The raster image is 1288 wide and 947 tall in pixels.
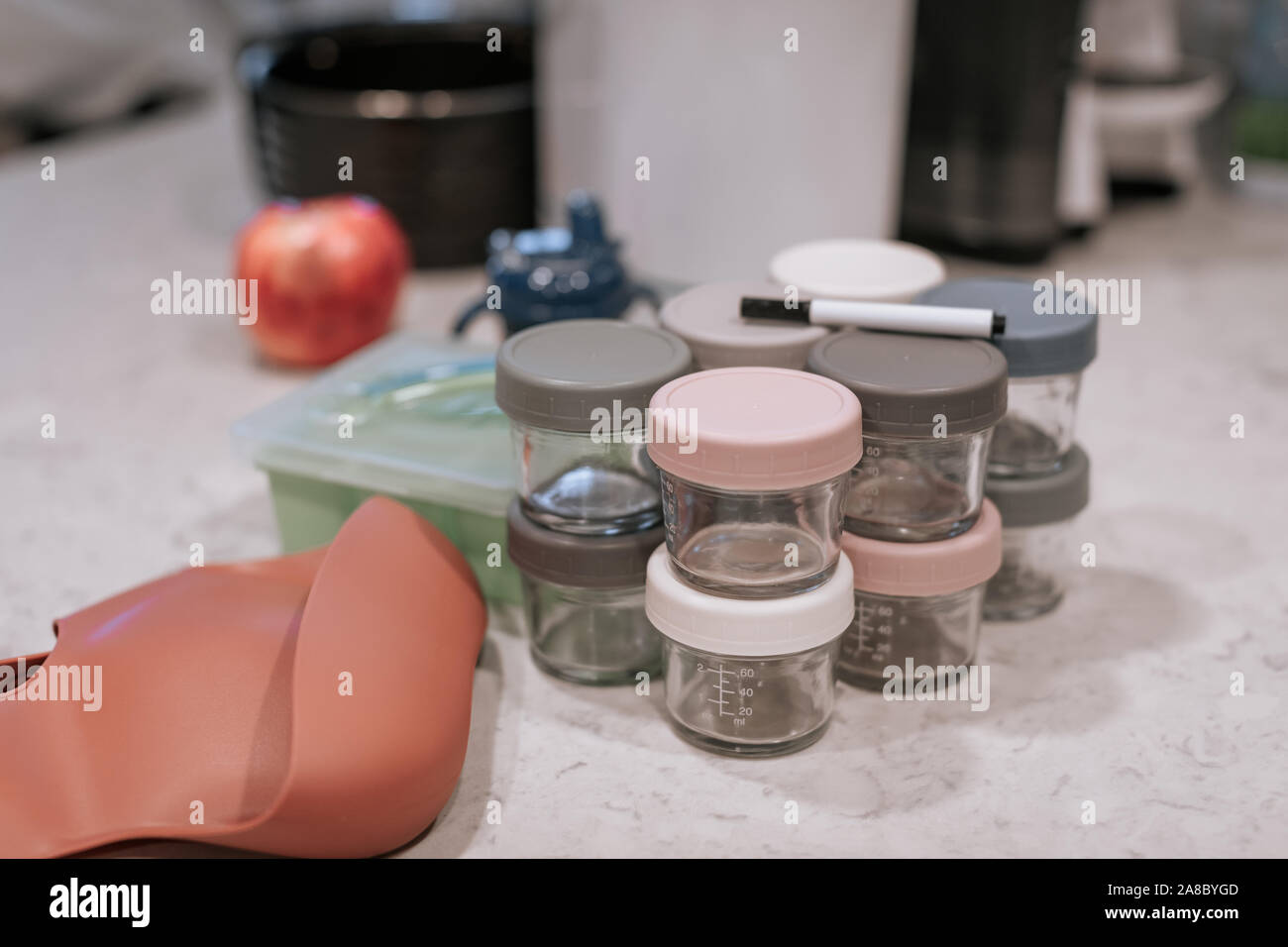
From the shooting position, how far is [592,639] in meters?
0.59

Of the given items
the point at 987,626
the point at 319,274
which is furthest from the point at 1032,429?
the point at 319,274

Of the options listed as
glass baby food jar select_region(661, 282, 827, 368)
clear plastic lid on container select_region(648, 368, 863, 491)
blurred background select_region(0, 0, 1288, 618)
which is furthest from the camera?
blurred background select_region(0, 0, 1288, 618)

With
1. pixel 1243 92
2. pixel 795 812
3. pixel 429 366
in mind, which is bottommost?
pixel 795 812

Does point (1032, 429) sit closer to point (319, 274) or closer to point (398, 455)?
point (398, 455)

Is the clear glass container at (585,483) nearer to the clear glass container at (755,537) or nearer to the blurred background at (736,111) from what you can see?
the clear glass container at (755,537)

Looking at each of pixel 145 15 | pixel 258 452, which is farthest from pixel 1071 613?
pixel 145 15

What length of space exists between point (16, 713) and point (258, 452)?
20 cm

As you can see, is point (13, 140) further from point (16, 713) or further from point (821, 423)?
point (821, 423)

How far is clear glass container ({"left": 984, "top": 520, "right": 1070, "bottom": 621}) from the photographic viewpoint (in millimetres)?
631

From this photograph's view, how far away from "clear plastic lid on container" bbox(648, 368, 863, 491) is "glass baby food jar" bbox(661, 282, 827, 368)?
6 centimetres

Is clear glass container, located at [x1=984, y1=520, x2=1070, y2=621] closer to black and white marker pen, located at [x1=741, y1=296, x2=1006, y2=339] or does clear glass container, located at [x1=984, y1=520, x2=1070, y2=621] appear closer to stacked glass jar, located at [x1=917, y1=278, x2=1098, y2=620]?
stacked glass jar, located at [x1=917, y1=278, x2=1098, y2=620]

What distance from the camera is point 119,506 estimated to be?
30.0 inches

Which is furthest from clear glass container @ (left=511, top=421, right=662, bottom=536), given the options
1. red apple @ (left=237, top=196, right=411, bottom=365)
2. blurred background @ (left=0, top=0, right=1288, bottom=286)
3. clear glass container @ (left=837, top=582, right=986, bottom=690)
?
red apple @ (left=237, top=196, right=411, bottom=365)
